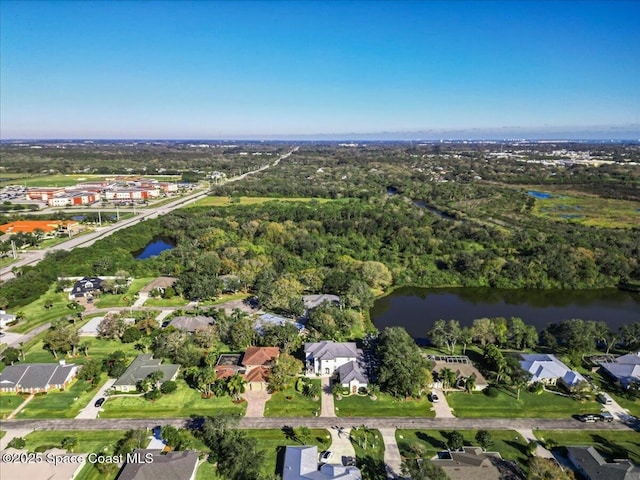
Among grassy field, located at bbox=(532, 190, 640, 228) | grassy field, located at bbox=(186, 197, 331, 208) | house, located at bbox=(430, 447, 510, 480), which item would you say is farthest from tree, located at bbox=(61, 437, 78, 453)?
grassy field, located at bbox=(532, 190, 640, 228)

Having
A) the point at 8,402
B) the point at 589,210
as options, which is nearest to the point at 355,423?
the point at 8,402

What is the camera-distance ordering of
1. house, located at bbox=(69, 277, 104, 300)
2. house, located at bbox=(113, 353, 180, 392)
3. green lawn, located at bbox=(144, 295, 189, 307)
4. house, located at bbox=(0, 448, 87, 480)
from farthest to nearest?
house, located at bbox=(69, 277, 104, 300), green lawn, located at bbox=(144, 295, 189, 307), house, located at bbox=(113, 353, 180, 392), house, located at bbox=(0, 448, 87, 480)

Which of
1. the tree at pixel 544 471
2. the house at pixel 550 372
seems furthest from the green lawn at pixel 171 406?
the house at pixel 550 372

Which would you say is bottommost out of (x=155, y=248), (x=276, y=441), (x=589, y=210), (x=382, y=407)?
(x=382, y=407)

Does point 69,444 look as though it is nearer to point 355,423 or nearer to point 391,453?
point 355,423

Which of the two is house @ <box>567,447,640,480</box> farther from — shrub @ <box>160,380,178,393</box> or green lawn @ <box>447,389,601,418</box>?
shrub @ <box>160,380,178,393</box>

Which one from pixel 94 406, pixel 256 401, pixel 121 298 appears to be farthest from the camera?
pixel 121 298

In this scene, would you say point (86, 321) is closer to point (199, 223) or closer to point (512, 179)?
point (199, 223)

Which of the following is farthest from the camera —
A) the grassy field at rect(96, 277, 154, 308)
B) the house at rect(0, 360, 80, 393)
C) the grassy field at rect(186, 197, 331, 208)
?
the grassy field at rect(186, 197, 331, 208)
